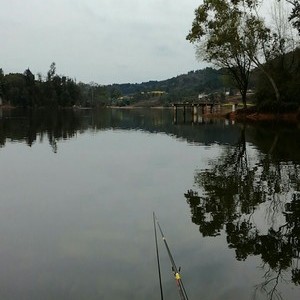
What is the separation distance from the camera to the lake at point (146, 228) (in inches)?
252

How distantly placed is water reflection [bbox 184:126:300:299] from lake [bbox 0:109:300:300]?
0.09 ft

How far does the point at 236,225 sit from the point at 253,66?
47010 millimetres

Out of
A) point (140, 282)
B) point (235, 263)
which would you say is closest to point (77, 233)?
point (140, 282)

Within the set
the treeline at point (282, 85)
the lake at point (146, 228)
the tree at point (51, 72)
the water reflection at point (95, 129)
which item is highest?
the tree at point (51, 72)

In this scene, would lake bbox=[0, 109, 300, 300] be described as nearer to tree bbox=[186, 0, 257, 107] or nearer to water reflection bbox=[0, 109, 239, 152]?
water reflection bbox=[0, 109, 239, 152]

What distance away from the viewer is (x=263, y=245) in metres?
7.93

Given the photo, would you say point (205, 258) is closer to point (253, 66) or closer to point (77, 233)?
point (77, 233)

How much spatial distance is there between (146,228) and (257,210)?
3074 mm

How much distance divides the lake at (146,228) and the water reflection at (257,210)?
0.03 metres

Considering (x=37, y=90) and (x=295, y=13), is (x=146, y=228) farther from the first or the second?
(x=37, y=90)

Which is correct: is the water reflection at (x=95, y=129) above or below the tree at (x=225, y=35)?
below

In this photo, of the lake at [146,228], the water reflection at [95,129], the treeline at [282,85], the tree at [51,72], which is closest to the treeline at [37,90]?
the tree at [51,72]

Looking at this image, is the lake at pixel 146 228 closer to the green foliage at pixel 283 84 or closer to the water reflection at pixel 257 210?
the water reflection at pixel 257 210

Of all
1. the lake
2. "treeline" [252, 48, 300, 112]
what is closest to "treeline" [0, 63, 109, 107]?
"treeline" [252, 48, 300, 112]
